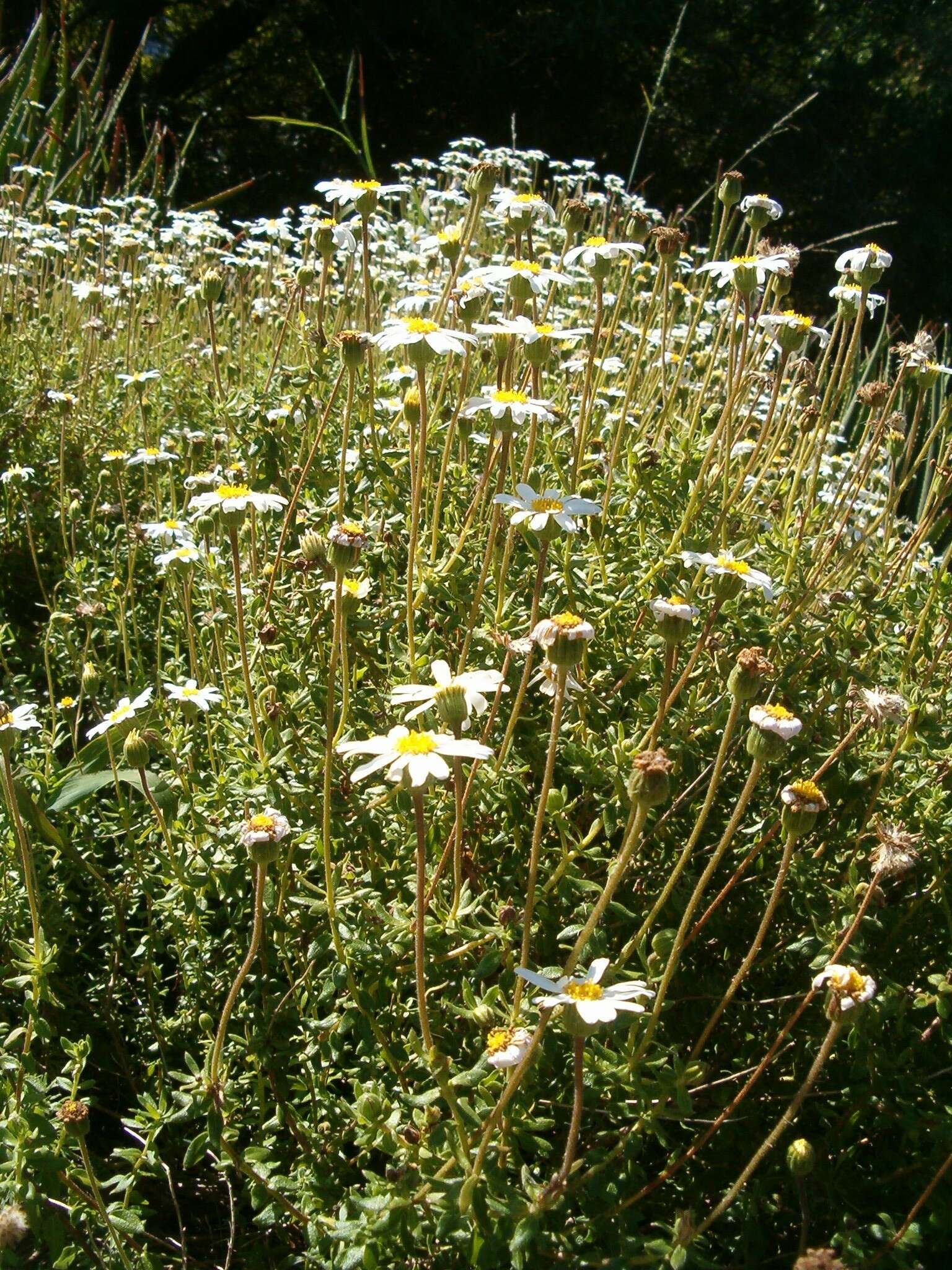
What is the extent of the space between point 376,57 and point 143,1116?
12533 millimetres

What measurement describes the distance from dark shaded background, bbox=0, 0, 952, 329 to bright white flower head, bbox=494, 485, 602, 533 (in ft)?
34.8

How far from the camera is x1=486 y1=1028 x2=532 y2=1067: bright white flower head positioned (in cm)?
113

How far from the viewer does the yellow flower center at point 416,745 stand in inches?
45.0

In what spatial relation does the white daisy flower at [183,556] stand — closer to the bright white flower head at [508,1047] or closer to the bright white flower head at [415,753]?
the bright white flower head at [415,753]

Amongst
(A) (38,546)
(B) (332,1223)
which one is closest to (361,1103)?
(B) (332,1223)

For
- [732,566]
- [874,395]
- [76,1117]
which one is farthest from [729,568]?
[76,1117]

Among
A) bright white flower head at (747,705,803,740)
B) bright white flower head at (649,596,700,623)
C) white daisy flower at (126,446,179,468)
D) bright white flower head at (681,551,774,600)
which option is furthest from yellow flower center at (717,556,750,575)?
white daisy flower at (126,446,179,468)

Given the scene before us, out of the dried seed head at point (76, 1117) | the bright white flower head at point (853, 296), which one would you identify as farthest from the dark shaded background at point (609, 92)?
the dried seed head at point (76, 1117)

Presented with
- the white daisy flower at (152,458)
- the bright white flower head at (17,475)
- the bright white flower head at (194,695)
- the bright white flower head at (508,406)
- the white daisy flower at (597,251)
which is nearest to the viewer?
the bright white flower head at (508,406)

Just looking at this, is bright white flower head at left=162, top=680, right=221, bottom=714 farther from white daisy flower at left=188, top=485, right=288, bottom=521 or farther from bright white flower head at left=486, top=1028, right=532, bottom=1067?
bright white flower head at left=486, top=1028, right=532, bottom=1067

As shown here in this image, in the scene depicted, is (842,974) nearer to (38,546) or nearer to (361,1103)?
(361,1103)

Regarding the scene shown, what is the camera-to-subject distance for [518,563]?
1848mm

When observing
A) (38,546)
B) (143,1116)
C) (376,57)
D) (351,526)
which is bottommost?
(143,1116)

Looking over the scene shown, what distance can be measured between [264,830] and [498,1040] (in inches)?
13.8
